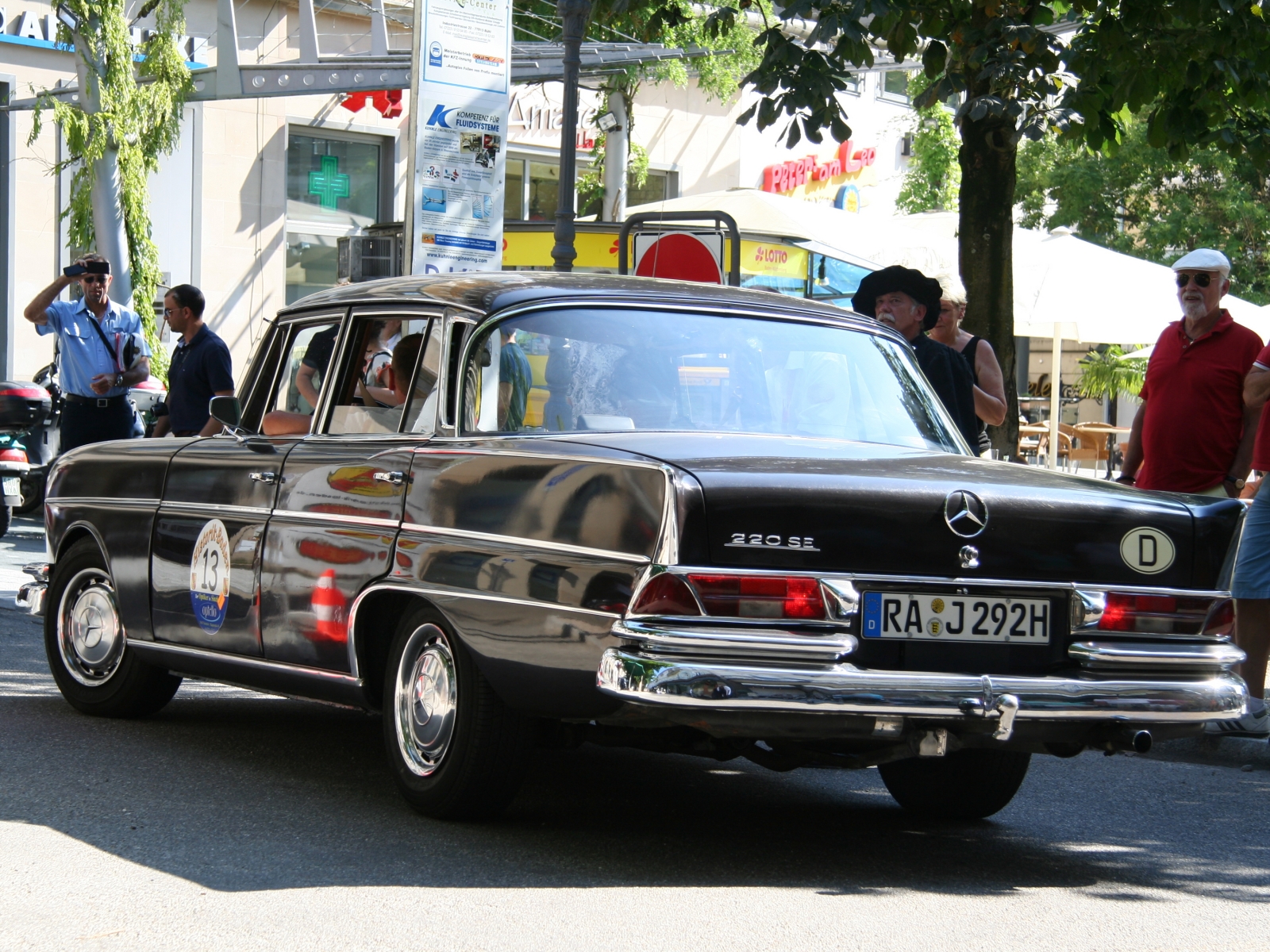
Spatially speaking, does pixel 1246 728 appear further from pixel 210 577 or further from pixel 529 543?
pixel 210 577

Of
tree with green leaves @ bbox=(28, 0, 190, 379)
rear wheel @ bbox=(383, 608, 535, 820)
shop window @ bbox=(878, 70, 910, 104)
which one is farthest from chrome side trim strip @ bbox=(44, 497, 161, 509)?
shop window @ bbox=(878, 70, 910, 104)

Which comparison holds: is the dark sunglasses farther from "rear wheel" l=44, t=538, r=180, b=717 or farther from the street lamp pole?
the street lamp pole

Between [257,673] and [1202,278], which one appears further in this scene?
[1202,278]

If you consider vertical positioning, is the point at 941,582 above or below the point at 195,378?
below

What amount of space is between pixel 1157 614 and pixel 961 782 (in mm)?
1253

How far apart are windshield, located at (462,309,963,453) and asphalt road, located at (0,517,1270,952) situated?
1260mm

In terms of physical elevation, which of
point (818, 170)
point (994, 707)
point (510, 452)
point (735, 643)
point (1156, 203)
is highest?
point (818, 170)

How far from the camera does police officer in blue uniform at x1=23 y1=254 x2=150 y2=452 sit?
11.7 m

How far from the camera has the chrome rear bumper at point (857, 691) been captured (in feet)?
15.0

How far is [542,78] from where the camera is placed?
2127 centimetres

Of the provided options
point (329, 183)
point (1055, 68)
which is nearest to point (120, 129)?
→ point (329, 183)

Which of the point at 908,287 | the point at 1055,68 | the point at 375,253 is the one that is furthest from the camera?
the point at 375,253

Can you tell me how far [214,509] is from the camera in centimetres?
650

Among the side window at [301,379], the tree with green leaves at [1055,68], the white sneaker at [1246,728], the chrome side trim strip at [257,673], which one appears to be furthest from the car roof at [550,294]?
the tree with green leaves at [1055,68]
